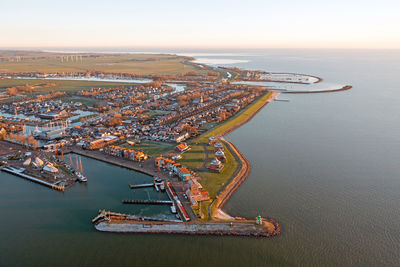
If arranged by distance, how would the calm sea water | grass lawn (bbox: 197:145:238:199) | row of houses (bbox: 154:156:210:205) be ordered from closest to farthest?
the calm sea water → row of houses (bbox: 154:156:210:205) → grass lawn (bbox: 197:145:238:199)

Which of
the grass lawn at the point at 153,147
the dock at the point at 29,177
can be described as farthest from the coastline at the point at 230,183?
the dock at the point at 29,177

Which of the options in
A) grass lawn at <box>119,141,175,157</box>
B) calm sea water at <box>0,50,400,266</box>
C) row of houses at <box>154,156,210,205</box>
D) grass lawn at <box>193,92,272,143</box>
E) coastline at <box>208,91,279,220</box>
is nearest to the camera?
calm sea water at <box>0,50,400,266</box>

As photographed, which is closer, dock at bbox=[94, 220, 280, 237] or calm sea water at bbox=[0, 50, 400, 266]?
calm sea water at bbox=[0, 50, 400, 266]

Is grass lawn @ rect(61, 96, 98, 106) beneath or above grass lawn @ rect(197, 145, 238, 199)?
above

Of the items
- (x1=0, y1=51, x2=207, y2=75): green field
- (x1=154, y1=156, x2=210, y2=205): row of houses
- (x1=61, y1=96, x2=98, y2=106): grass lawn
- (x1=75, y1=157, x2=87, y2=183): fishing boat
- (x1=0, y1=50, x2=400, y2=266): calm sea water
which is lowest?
(x1=0, y1=50, x2=400, y2=266): calm sea water

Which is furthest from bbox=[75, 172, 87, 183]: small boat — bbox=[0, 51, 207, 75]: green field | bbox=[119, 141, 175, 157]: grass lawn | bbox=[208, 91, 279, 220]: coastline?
bbox=[0, 51, 207, 75]: green field

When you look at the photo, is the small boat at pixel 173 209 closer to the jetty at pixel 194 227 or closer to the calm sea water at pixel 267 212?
the calm sea water at pixel 267 212

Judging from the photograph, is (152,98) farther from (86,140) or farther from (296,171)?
(296,171)

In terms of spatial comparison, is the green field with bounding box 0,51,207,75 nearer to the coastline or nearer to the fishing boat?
the coastline
